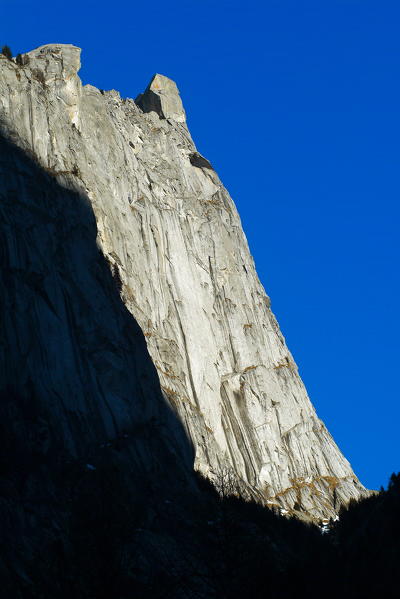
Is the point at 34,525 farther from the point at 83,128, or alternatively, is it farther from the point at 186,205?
the point at 186,205

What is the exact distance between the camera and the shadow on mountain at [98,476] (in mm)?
37312

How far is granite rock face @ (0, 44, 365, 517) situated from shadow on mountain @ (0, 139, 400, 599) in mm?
198

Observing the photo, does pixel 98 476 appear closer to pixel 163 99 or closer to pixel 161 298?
pixel 161 298

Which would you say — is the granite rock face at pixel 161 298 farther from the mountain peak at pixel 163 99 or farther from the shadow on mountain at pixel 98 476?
the mountain peak at pixel 163 99

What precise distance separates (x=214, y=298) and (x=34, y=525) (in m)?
38.7

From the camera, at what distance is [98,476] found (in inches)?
1879

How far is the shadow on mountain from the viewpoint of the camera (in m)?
37.3

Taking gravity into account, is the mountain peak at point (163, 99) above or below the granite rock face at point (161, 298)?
above

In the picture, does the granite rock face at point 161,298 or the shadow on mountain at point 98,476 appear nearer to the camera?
the shadow on mountain at point 98,476

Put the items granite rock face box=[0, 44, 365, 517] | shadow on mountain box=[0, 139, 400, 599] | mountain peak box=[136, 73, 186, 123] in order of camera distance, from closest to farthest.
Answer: shadow on mountain box=[0, 139, 400, 599] < granite rock face box=[0, 44, 365, 517] < mountain peak box=[136, 73, 186, 123]

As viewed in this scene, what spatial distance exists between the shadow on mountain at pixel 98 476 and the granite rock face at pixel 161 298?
0.20 metres

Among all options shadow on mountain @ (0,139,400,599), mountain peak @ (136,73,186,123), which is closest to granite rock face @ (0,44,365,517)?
shadow on mountain @ (0,139,400,599)

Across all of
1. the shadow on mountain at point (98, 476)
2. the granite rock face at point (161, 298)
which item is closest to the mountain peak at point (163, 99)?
the granite rock face at point (161, 298)

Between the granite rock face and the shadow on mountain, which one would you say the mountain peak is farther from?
the shadow on mountain
